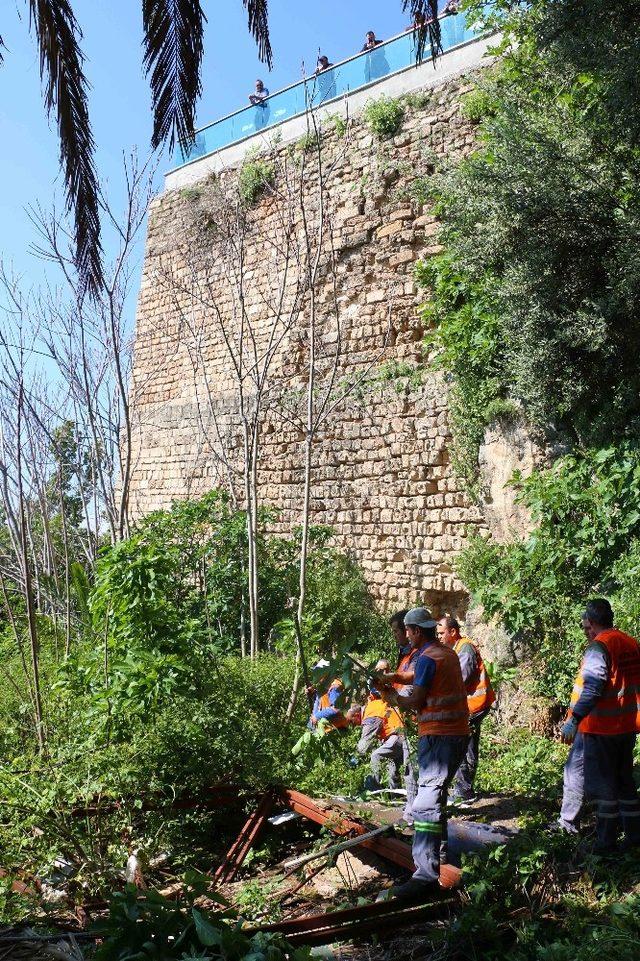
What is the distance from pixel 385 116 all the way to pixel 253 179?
92.5 inches

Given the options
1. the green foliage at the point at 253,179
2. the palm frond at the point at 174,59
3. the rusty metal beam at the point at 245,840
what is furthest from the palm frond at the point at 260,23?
the green foliage at the point at 253,179

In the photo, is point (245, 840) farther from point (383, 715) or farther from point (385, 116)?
point (385, 116)

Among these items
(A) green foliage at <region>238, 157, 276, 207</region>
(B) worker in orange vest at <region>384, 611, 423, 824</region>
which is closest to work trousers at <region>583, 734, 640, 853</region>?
(B) worker in orange vest at <region>384, 611, 423, 824</region>

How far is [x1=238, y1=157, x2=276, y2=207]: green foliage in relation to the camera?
11.5 meters

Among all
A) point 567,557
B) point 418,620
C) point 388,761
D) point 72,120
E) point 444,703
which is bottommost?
point 388,761

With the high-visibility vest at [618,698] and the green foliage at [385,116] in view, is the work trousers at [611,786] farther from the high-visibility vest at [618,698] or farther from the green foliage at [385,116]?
the green foliage at [385,116]

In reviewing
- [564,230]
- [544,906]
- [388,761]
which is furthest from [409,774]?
[564,230]

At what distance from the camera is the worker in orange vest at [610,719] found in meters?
4.41

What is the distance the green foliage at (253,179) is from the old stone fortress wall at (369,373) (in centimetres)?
17

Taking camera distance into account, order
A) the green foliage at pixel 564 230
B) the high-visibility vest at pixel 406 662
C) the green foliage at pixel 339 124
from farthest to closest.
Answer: the green foliage at pixel 339 124 → the green foliage at pixel 564 230 → the high-visibility vest at pixel 406 662

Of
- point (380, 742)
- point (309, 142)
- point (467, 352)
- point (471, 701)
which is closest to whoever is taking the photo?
point (471, 701)

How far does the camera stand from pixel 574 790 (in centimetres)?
459

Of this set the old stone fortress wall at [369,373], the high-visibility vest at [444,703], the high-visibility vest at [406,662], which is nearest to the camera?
the high-visibility vest at [444,703]

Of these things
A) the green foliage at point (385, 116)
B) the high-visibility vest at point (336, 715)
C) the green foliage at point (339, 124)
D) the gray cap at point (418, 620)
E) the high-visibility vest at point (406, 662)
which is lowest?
the high-visibility vest at point (336, 715)
